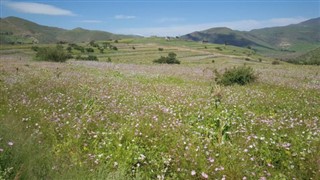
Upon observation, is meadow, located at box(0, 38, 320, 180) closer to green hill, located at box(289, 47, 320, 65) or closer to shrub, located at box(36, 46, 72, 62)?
shrub, located at box(36, 46, 72, 62)

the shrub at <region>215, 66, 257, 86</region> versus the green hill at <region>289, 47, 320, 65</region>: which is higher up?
the shrub at <region>215, 66, 257, 86</region>

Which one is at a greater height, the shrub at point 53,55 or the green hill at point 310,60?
the shrub at point 53,55

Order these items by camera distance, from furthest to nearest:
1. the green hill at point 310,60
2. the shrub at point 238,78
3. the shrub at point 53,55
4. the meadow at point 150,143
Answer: the green hill at point 310,60 < the shrub at point 53,55 < the shrub at point 238,78 < the meadow at point 150,143

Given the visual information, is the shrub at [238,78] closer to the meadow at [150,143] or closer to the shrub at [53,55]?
the meadow at [150,143]

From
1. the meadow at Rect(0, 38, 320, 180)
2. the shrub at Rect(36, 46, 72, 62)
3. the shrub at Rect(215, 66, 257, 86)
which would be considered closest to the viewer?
the meadow at Rect(0, 38, 320, 180)

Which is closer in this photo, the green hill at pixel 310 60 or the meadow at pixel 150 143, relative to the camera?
the meadow at pixel 150 143

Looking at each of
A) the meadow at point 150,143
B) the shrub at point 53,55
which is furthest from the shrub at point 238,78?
the shrub at point 53,55

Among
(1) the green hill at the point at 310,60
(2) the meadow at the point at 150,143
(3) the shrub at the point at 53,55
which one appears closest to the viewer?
(2) the meadow at the point at 150,143

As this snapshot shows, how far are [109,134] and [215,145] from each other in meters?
2.88

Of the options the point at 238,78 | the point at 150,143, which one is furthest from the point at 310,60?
the point at 150,143

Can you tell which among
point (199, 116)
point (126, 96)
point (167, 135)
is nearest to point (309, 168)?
point (167, 135)

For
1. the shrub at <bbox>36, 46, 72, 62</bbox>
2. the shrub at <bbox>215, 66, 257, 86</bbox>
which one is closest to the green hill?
the shrub at <bbox>215, 66, 257, 86</bbox>

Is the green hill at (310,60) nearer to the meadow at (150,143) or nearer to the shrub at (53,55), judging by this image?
the shrub at (53,55)

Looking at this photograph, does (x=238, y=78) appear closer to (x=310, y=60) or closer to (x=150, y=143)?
(x=150, y=143)
